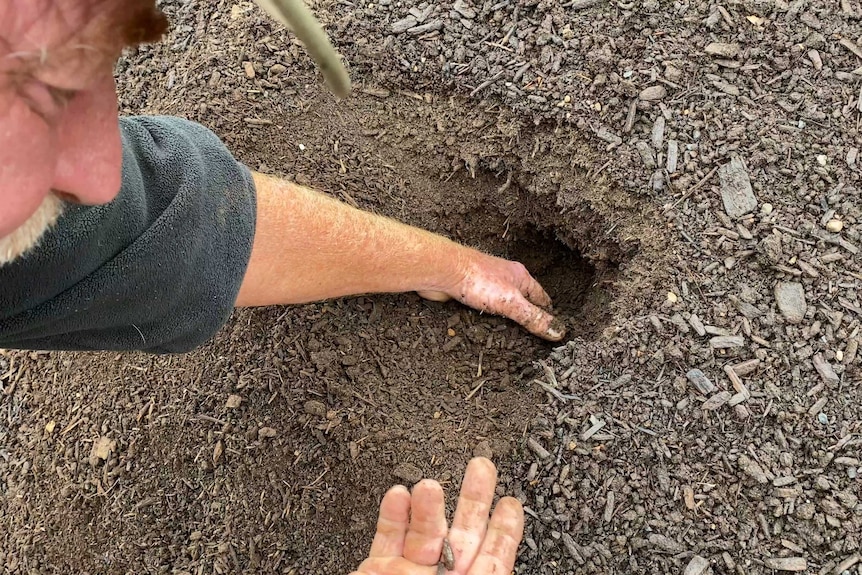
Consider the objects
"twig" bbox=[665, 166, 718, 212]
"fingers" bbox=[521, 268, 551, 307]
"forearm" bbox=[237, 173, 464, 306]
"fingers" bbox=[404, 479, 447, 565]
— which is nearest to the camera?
"fingers" bbox=[404, 479, 447, 565]

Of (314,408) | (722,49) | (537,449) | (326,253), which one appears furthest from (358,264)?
(722,49)

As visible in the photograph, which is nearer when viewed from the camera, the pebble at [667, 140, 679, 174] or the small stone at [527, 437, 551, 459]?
the small stone at [527, 437, 551, 459]

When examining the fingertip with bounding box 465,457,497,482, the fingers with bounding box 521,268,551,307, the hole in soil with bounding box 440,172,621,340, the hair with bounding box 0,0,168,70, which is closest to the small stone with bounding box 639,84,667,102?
the hole in soil with bounding box 440,172,621,340

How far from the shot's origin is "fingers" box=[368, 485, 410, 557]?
134 cm

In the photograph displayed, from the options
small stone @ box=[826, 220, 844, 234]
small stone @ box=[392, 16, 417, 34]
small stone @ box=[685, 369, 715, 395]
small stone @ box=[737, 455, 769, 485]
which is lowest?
small stone @ box=[737, 455, 769, 485]

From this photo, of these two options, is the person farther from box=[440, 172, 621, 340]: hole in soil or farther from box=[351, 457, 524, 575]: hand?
box=[440, 172, 621, 340]: hole in soil

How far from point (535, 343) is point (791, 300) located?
692 millimetres

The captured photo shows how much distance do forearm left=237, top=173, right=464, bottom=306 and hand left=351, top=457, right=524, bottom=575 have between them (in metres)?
0.51

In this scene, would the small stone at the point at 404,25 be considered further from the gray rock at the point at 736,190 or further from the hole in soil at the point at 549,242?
the gray rock at the point at 736,190

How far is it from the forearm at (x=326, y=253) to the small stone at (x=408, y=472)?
46cm

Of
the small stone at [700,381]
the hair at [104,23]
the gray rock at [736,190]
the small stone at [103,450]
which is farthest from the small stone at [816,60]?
the small stone at [103,450]

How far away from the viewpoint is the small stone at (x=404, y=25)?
1.97 m

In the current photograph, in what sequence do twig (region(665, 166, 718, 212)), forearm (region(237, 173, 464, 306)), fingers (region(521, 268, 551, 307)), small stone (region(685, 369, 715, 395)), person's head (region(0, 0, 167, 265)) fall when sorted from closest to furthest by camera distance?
person's head (region(0, 0, 167, 265)), forearm (region(237, 173, 464, 306)), small stone (region(685, 369, 715, 395)), twig (region(665, 166, 718, 212)), fingers (region(521, 268, 551, 307))

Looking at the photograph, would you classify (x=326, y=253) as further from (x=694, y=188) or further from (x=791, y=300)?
(x=791, y=300)
